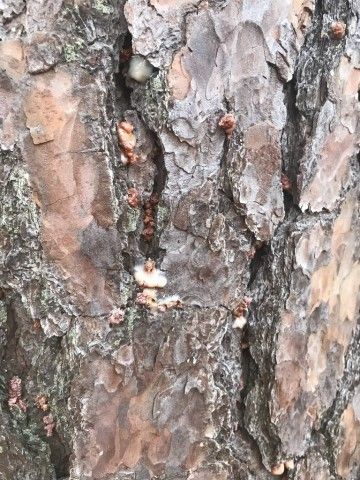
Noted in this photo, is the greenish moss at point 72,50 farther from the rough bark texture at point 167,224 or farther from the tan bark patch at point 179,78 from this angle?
the tan bark patch at point 179,78

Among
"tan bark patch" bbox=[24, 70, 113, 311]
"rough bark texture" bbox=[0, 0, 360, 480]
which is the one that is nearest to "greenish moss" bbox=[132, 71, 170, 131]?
"rough bark texture" bbox=[0, 0, 360, 480]

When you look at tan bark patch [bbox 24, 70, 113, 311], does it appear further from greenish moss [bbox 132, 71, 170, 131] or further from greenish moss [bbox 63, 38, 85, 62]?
greenish moss [bbox 132, 71, 170, 131]

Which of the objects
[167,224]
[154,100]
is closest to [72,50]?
[154,100]

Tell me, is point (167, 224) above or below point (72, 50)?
below

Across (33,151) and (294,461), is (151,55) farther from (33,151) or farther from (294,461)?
(294,461)

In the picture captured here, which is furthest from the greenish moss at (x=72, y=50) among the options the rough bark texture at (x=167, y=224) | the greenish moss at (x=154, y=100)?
the greenish moss at (x=154, y=100)

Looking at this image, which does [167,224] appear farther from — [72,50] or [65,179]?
[72,50]

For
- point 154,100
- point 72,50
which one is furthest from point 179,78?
point 72,50

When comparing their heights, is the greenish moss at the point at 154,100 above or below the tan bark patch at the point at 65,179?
above
